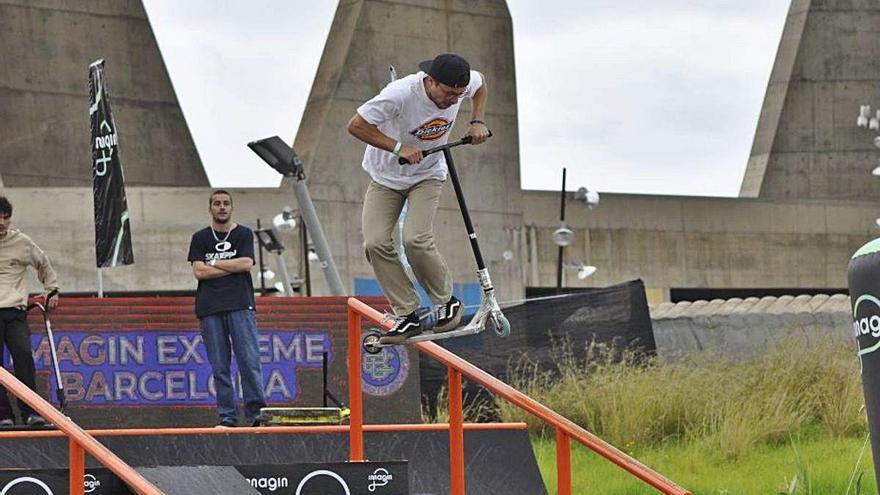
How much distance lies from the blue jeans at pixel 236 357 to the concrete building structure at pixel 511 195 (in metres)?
24.7

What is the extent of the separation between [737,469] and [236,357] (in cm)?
426

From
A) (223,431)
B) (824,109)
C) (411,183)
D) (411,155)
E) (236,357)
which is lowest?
(223,431)

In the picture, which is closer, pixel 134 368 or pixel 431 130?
pixel 431 130

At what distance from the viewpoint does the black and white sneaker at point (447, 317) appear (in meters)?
10.3

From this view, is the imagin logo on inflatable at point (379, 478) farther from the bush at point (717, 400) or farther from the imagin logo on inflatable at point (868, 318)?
the bush at point (717, 400)

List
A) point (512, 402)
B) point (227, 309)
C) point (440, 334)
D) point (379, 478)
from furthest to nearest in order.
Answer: point (227, 309) → point (440, 334) → point (379, 478) → point (512, 402)

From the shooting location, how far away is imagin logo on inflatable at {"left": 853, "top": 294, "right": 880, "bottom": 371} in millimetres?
8062

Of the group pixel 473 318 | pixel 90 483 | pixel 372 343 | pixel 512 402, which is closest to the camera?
pixel 90 483

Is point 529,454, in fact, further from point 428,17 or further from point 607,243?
point 607,243

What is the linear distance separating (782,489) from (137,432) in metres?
4.91

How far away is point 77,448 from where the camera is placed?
8.58 m

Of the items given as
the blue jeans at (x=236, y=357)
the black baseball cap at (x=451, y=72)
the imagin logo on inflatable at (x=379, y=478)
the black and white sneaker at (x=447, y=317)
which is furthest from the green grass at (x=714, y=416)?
the black baseball cap at (x=451, y=72)

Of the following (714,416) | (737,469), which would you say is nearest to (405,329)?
(737,469)

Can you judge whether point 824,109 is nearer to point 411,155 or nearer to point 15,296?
point 15,296
